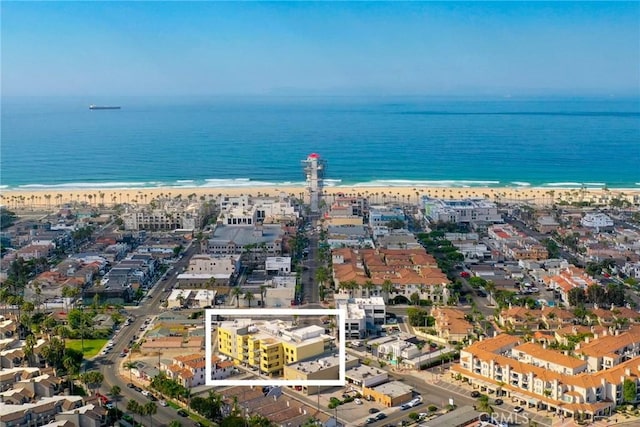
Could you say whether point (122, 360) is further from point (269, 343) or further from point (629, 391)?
point (629, 391)

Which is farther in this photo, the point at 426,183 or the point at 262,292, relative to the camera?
the point at 426,183

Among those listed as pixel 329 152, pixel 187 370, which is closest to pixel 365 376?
pixel 187 370

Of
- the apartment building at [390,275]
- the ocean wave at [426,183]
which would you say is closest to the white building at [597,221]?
the apartment building at [390,275]

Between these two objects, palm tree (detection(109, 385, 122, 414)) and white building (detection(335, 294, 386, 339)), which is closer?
palm tree (detection(109, 385, 122, 414))

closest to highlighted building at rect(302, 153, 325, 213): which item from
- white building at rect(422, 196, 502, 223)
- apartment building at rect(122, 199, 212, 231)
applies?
white building at rect(422, 196, 502, 223)

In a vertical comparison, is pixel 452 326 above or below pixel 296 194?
below

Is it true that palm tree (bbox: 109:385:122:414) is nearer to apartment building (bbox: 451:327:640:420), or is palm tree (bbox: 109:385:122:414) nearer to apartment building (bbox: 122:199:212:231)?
apartment building (bbox: 451:327:640:420)
